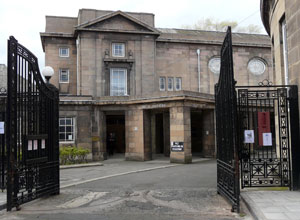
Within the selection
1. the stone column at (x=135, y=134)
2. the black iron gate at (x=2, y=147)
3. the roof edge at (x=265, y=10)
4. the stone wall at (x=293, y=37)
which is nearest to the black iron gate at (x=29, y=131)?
the black iron gate at (x=2, y=147)

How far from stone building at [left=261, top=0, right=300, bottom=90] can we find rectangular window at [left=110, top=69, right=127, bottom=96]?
1425 cm

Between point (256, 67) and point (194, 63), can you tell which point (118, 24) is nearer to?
point (194, 63)

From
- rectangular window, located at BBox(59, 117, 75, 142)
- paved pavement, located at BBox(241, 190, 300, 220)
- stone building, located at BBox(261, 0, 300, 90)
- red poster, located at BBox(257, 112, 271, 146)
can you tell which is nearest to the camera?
paved pavement, located at BBox(241, 190, 300, 220)

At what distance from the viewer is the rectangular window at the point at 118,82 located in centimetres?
2514

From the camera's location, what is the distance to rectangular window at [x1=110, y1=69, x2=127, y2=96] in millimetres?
25142

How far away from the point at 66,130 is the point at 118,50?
854 centimetres

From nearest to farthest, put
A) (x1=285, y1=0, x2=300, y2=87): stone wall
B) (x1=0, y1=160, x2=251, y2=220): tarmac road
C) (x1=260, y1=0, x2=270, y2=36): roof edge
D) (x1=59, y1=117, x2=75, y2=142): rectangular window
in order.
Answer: (x1=0, y1=160, x2=251, y2=220): tarmac road → (x1=285, y1=0, x2=300, y2=87): stone wall → (x1=260, y1=0, x2=270, y2=36): roof edge → (x1=59, y1=117, x2=75, y2=142): rectangular window

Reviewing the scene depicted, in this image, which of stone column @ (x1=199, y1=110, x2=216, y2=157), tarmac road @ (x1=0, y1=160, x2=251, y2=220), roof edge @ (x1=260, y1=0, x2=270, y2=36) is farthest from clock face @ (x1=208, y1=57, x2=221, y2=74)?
tarmac road @ (x1=0, y1=160, x2=251, y2=220)

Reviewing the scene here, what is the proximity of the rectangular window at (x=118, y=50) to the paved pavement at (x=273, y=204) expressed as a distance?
1902 centimetres

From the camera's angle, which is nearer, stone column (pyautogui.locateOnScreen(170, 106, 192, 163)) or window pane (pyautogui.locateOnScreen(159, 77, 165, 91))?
stone column (pyautogui.locateOnScreen(170, 106, 192, 163))

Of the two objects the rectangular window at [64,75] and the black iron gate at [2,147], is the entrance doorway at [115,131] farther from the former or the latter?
the black iron gate at [2,147]

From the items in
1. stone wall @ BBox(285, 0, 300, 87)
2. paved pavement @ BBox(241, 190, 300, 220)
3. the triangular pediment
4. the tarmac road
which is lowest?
the tarmac road

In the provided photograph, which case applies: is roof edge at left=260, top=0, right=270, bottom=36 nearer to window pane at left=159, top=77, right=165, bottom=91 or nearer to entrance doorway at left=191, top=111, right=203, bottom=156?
entrance doorway at left=191, top=111, right=203, bottom=156

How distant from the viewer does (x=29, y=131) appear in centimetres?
779
